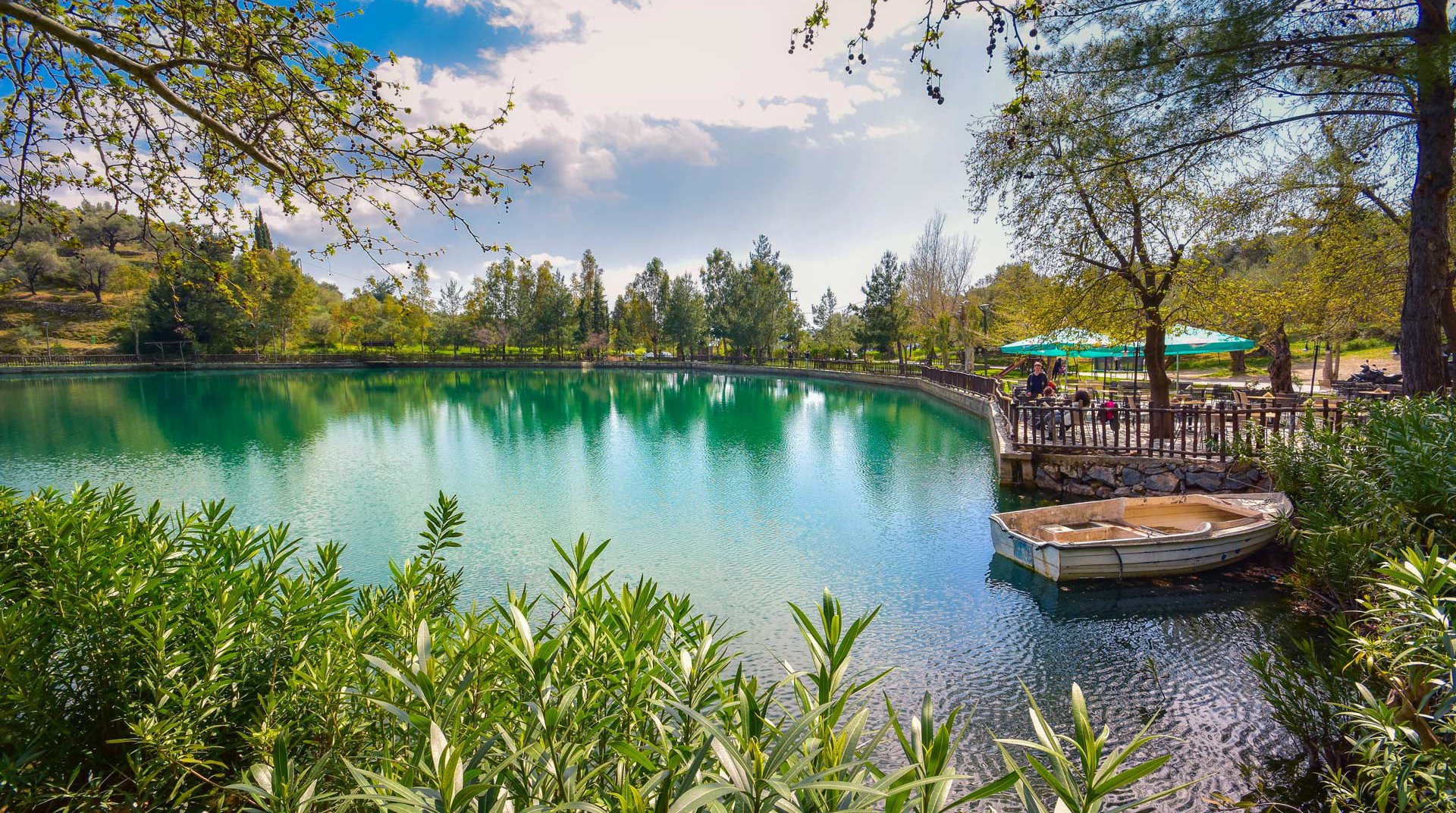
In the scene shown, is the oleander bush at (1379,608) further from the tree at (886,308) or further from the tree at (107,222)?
the tree at (886,308)

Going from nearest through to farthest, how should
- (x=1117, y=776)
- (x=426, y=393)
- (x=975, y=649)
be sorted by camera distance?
(x=1117, y=776) → (x=975, y=649) → (x=426, y=393)

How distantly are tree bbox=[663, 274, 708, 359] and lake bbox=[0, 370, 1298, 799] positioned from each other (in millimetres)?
31756

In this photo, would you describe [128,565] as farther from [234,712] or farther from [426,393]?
[426,393]

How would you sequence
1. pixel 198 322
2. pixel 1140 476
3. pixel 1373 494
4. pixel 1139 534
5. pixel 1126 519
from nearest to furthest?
pixel 1373 494
pixel 1139 534
pixel 1126 519
pixel 1140 476
pixel 198 322

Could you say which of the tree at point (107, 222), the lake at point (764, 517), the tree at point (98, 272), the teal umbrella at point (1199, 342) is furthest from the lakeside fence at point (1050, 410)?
Result: the tree at point (98, 272)

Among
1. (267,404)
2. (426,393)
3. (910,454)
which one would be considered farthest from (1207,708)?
(426,393)

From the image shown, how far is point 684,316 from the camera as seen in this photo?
61750mm

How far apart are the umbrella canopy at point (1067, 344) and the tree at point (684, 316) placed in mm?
43517

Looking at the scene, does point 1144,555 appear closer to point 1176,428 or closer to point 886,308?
point 1176,428

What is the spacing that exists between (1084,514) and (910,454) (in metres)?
8.49

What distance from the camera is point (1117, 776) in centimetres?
128

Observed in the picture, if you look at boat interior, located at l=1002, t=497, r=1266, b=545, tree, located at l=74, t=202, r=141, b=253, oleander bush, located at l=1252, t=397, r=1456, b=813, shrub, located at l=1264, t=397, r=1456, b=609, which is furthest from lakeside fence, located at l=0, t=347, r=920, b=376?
tree, located at l=74, t=202, r=141, b=253

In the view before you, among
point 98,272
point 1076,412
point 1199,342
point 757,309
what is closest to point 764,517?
point 1076,412

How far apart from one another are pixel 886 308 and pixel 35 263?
297 feet
